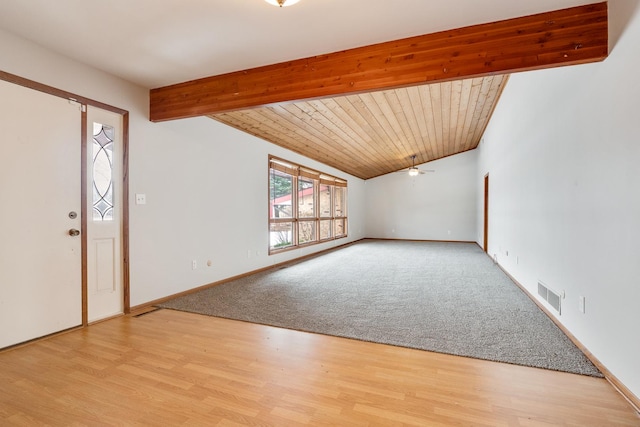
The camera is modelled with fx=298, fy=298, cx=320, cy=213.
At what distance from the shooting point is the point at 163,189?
11.4ft

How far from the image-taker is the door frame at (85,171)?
2424 mm

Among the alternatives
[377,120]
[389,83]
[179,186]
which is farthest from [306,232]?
[389,83]

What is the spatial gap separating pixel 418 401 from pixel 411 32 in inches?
98.6

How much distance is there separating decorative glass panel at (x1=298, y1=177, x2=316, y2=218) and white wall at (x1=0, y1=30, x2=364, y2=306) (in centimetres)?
148

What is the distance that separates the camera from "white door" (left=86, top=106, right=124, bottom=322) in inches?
110

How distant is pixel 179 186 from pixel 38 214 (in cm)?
142

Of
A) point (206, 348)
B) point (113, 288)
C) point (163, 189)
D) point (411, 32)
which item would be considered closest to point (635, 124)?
point (411, 32)

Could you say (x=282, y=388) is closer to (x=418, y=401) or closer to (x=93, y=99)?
(x=418, y=401)

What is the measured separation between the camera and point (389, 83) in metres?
2.42

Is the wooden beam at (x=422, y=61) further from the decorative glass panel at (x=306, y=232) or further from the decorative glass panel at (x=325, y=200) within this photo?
the decorative glass panel at (x=325, y=200)

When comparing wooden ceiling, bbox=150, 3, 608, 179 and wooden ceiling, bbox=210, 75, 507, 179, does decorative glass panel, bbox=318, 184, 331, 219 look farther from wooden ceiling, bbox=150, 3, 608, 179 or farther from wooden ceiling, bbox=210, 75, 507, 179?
wooden ceiling, bbox=150, 3, 608, 179

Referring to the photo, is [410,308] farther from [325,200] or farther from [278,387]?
[325,200]

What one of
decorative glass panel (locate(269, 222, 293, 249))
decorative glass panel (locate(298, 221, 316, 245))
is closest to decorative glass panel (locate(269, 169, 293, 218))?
decorative glass panel (locate(269, 222, 293, 249))

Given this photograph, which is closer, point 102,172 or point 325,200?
point 102,172
